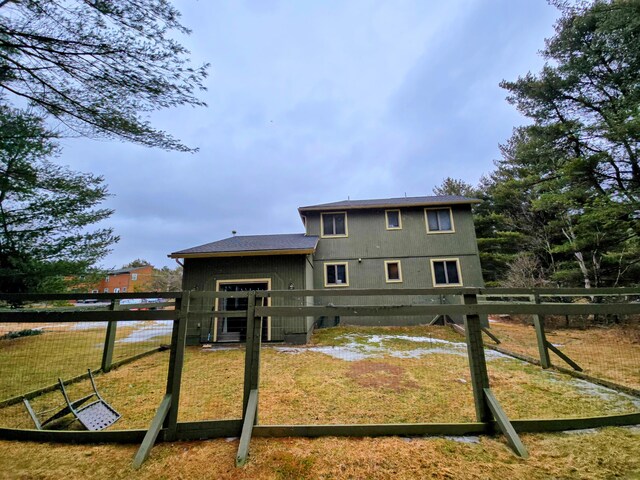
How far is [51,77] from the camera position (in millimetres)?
3316

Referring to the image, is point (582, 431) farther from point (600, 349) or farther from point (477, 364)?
point (600, 349)

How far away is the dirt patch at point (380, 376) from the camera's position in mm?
4289

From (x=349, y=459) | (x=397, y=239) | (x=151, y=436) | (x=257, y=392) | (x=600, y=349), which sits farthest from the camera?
(x=397, y=239)

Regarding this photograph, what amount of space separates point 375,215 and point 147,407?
10671 millimetres

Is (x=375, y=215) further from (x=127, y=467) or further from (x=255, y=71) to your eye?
(x=127, y=467)

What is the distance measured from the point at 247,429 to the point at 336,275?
373 inches

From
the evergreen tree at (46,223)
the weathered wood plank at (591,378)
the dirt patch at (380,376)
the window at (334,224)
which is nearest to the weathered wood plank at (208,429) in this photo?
the dirt patch at (380,376)

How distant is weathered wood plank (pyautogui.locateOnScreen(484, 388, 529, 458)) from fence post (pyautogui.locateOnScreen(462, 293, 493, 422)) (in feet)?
0.20

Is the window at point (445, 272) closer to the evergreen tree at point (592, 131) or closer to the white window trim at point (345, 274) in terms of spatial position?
the white window trim at point (345, 274)

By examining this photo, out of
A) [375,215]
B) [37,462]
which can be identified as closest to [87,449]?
[37,462]

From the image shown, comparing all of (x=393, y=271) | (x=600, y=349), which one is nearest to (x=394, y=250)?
(x=393, y=271)

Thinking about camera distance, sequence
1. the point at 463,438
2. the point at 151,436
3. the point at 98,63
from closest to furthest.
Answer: the point at 151,436, the point at 463,438, the point at 98,63

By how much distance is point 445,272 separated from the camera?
11.4 meters

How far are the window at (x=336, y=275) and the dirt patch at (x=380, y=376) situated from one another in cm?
578
